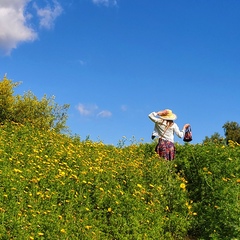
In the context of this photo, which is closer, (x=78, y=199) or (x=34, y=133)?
(x=78, y=199)

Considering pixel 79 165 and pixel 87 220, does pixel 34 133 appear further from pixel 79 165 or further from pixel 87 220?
pixel 87 220

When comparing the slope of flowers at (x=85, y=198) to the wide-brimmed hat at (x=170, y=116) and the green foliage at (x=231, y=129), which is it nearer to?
the wide-brimmed hat at (x=170, y=116)

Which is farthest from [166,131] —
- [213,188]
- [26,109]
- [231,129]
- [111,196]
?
[231,129]

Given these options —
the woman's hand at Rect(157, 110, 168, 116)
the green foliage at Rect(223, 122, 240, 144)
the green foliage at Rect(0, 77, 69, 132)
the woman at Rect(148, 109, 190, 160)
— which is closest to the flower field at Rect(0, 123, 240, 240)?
the woman at Rect(148, 109, 190, 160)

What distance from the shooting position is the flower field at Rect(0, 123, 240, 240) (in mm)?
7512

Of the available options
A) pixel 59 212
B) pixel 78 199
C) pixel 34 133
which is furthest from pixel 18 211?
pixel 34 133

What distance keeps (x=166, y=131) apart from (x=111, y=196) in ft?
16.8

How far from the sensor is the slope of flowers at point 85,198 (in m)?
7.41

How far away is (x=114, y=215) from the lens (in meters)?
8.26

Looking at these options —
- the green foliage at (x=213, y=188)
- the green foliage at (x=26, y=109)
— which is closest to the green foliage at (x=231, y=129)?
the green foliage at (x=26, y=109)

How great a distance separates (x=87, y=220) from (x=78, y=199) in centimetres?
79

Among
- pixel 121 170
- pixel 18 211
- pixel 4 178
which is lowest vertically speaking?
pixel 18 211

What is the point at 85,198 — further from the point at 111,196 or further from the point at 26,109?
the point at 26,109

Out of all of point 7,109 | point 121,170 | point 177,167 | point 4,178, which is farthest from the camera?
point 7,109
